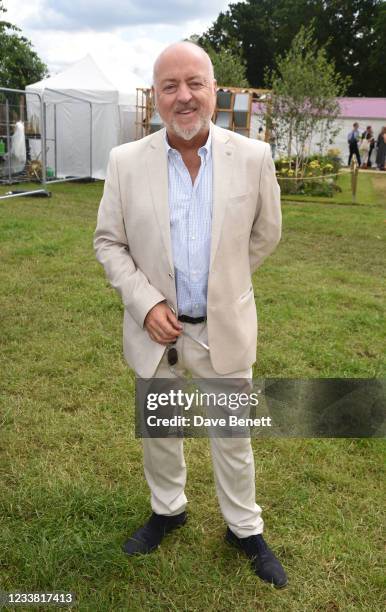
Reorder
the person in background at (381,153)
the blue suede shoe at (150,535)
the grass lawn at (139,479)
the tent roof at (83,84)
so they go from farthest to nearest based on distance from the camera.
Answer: the person in background at (381,153) → the tent roof at (83,84) → the blue suede shoe at (150,535) → the grass lawn at (139,479)

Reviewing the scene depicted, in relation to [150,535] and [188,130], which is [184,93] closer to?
[188,130]

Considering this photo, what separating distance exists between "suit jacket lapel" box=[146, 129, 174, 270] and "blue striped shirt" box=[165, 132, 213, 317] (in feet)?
0.12

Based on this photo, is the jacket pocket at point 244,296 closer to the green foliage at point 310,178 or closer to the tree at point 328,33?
the green foliage at point 310,178

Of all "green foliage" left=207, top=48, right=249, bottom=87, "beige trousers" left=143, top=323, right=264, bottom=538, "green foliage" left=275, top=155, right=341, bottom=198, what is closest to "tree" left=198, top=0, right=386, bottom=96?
"green foliage" left=207, top=48, right=249, bottom=87

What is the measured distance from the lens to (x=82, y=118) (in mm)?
16172

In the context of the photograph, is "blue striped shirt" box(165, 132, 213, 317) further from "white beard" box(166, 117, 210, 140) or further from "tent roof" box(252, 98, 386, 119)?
"tent roof" box(252, 98, 386, 119)

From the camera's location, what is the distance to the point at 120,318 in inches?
215

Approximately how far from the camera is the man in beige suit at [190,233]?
6.91ft

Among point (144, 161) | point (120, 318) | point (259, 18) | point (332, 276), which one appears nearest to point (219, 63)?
point (332, 276)

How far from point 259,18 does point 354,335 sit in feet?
196

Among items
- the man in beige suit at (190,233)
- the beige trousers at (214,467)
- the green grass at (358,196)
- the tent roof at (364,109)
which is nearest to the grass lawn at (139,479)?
the beige trousers at (214,467)

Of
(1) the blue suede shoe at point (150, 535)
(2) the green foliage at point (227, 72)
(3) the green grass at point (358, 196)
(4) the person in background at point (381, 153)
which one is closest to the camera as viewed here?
(1) the blue suede shoe at point (150, 535)

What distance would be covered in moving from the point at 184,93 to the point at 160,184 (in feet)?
1.14

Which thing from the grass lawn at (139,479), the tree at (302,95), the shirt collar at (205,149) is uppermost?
the tree at (302,95)
